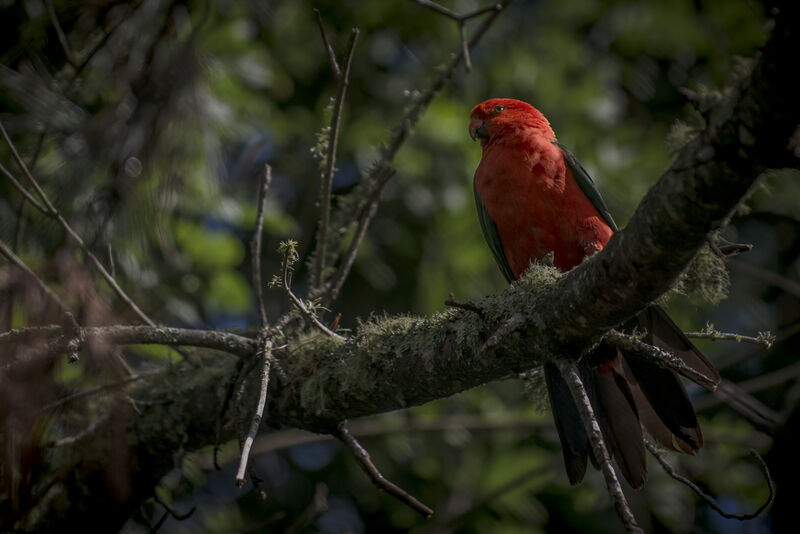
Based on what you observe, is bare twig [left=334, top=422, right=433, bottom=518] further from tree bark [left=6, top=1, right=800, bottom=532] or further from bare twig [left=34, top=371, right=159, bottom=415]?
bare twig [left=34, top=371, right=159, bottom=415]

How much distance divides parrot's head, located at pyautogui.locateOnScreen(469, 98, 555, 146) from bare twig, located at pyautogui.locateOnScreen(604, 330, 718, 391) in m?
1.70

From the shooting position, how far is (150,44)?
9.15ft

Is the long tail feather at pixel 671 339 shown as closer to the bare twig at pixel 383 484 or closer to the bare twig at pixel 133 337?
the bare twig at pixel 383 484

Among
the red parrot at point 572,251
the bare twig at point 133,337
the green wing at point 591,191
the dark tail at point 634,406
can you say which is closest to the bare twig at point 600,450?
the red parrot at point 572,251

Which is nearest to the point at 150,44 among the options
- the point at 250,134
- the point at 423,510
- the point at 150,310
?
the point at 150,310

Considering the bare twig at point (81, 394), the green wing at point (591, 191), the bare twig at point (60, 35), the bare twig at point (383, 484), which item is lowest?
the bare twig at point (383, 484)

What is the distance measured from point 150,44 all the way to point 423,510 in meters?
2.17

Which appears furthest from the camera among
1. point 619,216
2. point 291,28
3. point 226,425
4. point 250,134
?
point 291,28

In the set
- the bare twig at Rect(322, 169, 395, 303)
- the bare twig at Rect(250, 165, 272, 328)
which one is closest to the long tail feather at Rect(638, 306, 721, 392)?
the bare twig at Rect(322, 169, 395, 303)

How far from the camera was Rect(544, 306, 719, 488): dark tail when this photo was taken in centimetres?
222

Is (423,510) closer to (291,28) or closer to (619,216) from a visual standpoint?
(619,216)

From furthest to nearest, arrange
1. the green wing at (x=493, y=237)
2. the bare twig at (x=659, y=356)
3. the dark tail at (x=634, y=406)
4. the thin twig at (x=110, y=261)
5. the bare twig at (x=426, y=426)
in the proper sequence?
the bare twig at (x=426, y=426), the green wing at (x=493, y=237), the thin twig at (x=110, y=261), the dark tail at (x=634, y=406), the bare twig at (x=659, y=356)

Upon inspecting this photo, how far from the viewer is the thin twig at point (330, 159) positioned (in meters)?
2.24

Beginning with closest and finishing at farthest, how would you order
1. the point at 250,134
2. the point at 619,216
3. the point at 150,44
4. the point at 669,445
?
1. the point at 669,445
2. the point at 150,44
3. the point at 619,216
4. the point at 250,134
